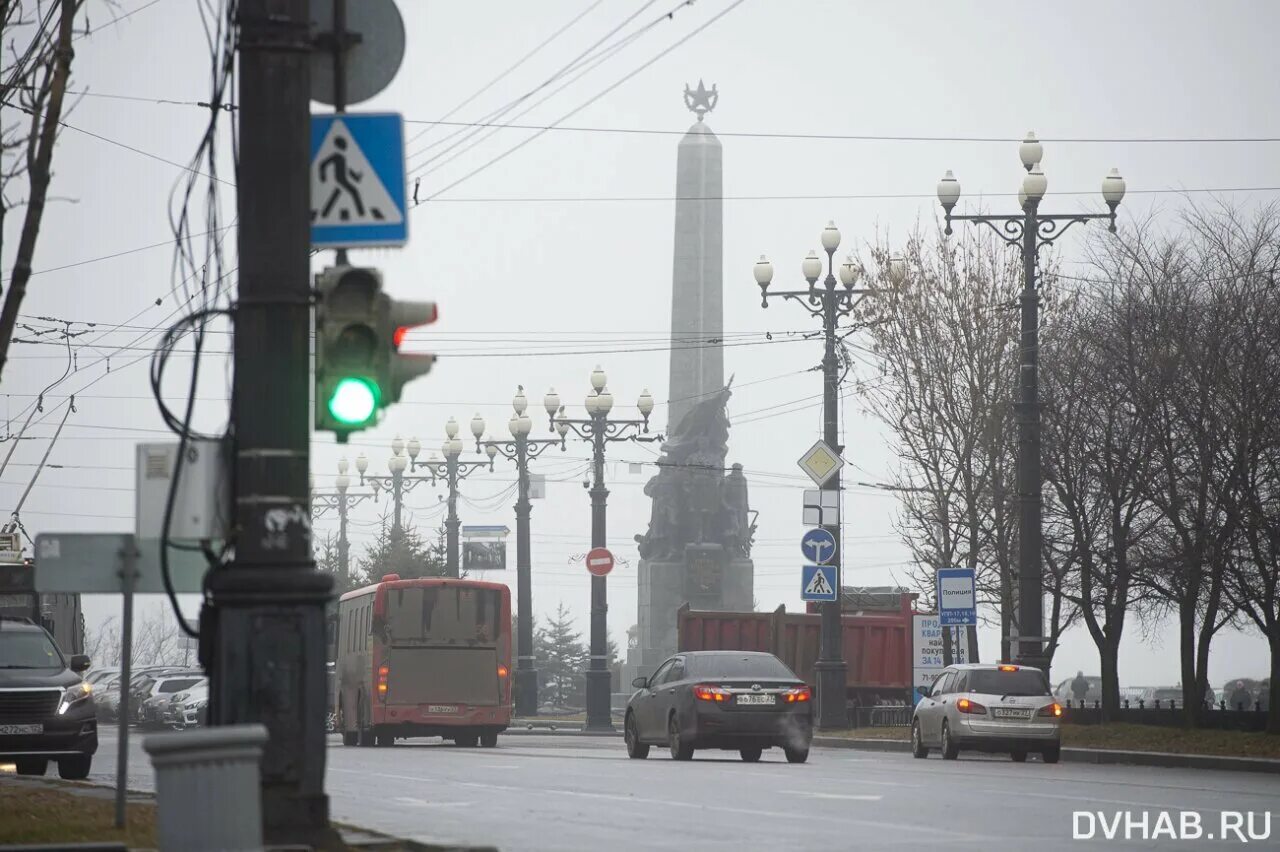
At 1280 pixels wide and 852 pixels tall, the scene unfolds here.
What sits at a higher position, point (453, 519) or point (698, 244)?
point (698, 244)

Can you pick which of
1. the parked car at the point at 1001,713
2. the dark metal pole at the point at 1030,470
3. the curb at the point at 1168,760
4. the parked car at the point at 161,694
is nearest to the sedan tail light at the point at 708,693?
the parked car at the point at 1001,713

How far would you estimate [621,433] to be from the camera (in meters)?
49.8

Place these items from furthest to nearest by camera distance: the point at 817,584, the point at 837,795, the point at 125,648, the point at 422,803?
the point at 817,584 → the point at 837,795 → the point at 422,803 → the point at 125,648

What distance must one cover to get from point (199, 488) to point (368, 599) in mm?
28006

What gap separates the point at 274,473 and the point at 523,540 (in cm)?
4217

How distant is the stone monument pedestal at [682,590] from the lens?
64125 mm

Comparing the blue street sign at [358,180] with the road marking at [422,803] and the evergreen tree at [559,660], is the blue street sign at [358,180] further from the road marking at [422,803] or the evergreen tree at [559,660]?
the evergreen tree at [559,660]

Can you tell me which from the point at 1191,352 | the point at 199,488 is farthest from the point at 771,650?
the point at 199,488

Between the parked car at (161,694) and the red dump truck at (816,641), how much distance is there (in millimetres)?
11827

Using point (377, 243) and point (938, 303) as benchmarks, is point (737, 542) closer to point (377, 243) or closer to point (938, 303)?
point (938, 303)

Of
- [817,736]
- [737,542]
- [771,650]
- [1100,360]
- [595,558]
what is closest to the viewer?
[1100,360]

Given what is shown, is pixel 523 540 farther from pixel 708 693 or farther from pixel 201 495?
pixel 201 495

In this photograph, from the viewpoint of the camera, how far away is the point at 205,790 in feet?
27.1

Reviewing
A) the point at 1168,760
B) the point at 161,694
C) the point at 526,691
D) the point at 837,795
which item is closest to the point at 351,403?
the point at 837,795
